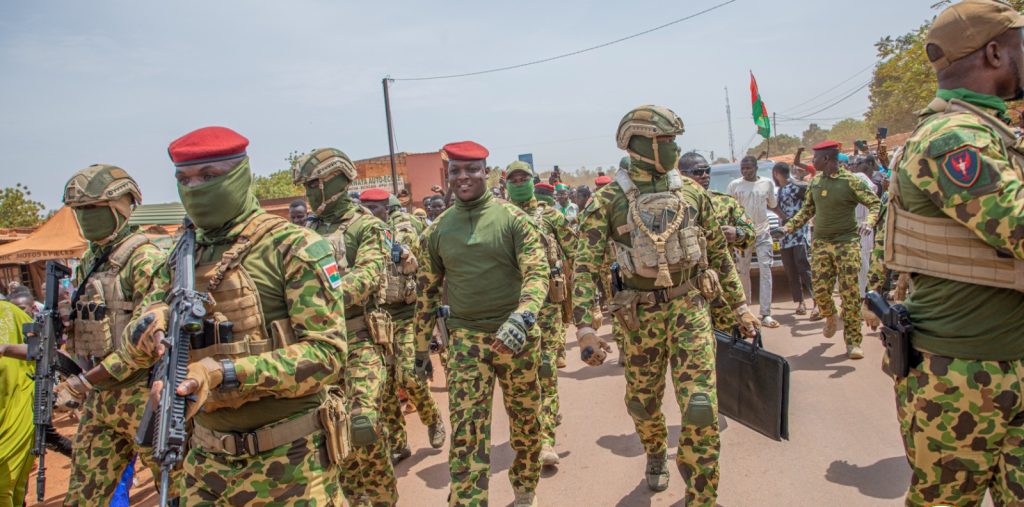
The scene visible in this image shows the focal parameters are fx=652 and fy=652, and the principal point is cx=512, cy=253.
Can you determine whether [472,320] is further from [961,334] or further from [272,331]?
[961,334]

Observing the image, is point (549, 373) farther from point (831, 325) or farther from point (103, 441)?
point (831, 325)

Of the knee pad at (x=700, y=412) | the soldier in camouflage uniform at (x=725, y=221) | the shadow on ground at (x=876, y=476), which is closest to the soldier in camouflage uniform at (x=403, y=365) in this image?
the knee pad at (x=700, y=412)

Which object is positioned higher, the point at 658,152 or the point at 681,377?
the point at 658,152

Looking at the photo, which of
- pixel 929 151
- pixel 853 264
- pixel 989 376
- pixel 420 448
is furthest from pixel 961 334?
pixel 853 264

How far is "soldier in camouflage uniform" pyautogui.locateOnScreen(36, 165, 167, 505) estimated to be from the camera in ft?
12.4

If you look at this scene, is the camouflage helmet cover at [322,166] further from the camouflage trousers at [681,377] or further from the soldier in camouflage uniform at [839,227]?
the soldier in camouflage uniform at [839,227]

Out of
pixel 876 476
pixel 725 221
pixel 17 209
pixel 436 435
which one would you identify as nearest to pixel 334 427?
pixel 436 435

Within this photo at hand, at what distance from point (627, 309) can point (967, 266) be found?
6.87 feet

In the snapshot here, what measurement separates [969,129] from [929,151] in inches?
5.6

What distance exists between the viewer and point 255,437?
8.60ft

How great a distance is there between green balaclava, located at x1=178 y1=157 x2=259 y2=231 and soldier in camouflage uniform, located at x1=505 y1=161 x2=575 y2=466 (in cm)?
217

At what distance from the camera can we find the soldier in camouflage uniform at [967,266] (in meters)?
2.36

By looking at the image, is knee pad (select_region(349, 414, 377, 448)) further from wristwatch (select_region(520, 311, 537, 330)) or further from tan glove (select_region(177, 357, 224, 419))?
tan glove (select_region(177, 357, 224, 419))

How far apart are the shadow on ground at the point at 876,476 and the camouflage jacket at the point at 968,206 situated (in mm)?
2149
